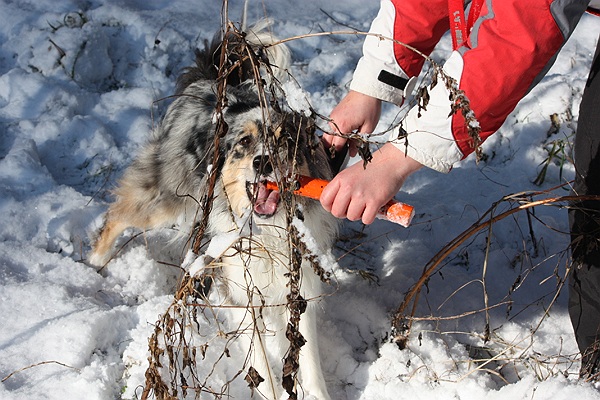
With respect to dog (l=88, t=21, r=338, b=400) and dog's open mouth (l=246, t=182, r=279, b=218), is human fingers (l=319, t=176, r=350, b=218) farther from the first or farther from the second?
dog's open mouth (l=246, t=182, r=279, b=218)

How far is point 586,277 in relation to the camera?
231 centimetres

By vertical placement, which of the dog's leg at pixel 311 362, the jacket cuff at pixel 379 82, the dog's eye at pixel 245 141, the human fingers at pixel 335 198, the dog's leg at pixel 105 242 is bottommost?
the dog's leg at pixel 105 242

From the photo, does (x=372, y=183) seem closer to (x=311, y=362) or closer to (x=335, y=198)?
(x=335, y=198)

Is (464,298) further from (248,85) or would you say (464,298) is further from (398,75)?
(248,85)

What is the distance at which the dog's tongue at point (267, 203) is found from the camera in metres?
2.44

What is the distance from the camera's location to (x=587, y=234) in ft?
7.07

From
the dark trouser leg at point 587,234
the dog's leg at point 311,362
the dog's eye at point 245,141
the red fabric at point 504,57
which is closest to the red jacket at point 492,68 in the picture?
the red fabric at point 504,57

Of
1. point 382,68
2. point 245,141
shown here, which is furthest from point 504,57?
point 245,141

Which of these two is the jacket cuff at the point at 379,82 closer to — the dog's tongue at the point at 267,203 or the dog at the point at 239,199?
the dog at the point at 239,199

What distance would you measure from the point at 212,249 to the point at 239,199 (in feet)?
2.14

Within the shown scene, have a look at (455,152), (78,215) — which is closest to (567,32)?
(455,152)

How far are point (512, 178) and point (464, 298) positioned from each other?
111cm

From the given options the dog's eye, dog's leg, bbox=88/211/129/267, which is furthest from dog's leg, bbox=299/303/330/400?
dog's leg, bbox=88/211/129/267

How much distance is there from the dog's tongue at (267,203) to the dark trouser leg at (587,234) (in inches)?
41.7
